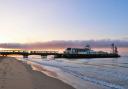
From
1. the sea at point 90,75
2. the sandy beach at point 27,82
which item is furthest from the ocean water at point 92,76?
the sandy beach at point 27,82

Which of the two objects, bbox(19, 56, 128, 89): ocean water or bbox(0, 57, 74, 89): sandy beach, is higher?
bbox(0, 57, 74, 89): sandy beach

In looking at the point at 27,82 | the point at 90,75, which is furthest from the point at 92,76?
the point at 27,82

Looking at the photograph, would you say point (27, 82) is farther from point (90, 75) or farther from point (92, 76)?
point (90, 75)

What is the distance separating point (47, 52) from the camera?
446 feet

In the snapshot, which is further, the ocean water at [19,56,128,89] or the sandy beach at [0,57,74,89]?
the ocean water at [19,56,128,89]

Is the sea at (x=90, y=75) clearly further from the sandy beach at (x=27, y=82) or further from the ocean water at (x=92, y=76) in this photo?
the sandy beach at (x=27, y=82)

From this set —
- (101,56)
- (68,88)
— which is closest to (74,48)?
(101,56)

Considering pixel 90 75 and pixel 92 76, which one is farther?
pixel 90 75

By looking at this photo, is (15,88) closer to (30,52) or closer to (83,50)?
(30,52)

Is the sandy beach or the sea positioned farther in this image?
the sea

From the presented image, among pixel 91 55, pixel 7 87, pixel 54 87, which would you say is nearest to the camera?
pixel 7 87

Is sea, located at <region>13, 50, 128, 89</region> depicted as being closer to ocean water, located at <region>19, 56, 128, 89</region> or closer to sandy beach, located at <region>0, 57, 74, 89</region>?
ocean water, located at <region>19, 56, 128, 89</region>

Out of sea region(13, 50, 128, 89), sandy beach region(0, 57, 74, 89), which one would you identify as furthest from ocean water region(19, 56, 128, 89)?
sandy beach region(0, 57, 74, 89)

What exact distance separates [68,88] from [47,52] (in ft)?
390
